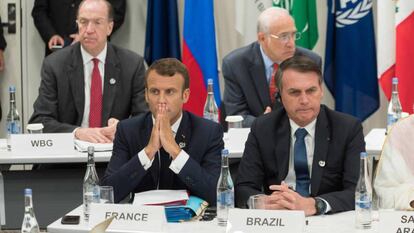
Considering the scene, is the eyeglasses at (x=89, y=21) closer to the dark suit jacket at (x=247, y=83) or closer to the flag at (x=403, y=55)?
the dark suit jacket at (x=247, y=83)

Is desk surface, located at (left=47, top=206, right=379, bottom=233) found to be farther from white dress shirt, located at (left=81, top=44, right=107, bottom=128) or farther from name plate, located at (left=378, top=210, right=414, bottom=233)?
white dress shirt, located at (left=81, top=44, right=107, bottom=128)

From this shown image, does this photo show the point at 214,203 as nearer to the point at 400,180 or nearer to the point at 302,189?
the point at 302,189

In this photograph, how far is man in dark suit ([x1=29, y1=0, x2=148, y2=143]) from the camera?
18.8 feet

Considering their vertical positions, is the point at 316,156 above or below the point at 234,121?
below

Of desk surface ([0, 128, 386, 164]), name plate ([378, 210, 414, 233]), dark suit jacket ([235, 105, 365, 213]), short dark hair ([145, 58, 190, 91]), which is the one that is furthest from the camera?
desk surface ([0, 128, 386, 164])

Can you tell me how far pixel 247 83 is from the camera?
6.04 metres

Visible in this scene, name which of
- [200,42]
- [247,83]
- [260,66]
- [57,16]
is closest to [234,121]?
[247,83]

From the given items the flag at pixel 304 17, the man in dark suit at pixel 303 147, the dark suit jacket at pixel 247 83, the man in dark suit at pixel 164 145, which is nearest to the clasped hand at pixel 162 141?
the man in dark suit at pixel 164 145

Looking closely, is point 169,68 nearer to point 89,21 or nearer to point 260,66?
point 89,21

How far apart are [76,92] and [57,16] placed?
2.26 metres

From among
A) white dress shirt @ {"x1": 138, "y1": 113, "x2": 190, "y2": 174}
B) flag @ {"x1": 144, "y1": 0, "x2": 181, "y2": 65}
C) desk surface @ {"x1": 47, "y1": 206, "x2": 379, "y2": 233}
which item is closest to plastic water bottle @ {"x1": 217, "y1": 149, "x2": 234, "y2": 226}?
desk surface @ {"x1": 47, "y1": 206, "x2": 379, "y2": 233}

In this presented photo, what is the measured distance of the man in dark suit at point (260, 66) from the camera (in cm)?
599

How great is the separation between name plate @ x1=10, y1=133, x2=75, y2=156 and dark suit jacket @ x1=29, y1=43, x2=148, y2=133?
684mm

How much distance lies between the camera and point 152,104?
4.25 metres
